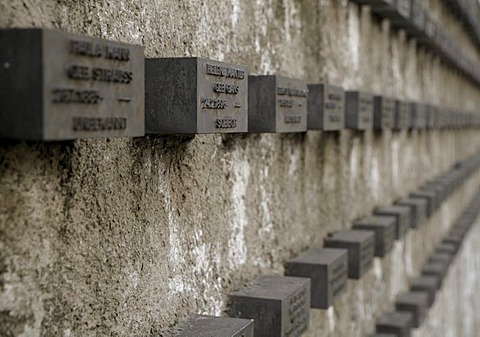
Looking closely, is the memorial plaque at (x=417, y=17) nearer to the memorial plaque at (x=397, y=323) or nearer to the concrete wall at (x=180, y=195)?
the concrete wall at (x=180, y=195)

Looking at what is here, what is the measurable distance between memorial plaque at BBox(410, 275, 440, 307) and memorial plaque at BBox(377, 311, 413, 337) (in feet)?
2.98

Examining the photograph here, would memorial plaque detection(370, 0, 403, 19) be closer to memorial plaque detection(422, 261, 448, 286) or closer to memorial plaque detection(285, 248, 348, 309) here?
memorial plaque detection(285, 248, 348, 309)

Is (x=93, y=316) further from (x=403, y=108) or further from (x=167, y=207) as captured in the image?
(x=403, y=108)

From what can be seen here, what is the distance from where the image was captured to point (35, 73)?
5.68 ft

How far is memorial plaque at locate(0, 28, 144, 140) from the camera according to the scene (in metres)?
1.73

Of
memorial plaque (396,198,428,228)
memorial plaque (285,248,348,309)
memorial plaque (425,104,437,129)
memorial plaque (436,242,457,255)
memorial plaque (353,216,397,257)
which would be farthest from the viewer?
memorial plaque (436,242,457,255)

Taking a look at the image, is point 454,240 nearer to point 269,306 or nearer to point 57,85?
point 269,306

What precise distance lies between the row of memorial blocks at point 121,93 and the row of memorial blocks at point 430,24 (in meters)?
2.06

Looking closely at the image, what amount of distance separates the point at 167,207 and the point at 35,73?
1004 millimetres

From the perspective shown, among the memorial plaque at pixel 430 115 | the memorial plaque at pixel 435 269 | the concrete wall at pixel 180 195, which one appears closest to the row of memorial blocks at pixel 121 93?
the concrete wall at pixel 180 195

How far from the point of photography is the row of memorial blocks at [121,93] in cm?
174

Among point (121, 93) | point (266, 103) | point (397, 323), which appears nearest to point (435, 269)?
point (397, 323)

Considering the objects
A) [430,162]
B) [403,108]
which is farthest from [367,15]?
[430,162]

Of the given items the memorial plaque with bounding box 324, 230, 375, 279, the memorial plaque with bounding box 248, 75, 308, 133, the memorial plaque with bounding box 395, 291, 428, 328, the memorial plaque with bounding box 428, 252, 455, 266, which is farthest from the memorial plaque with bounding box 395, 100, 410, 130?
Result: the memorial plaque with bounding box 248, 75, 308, 133
